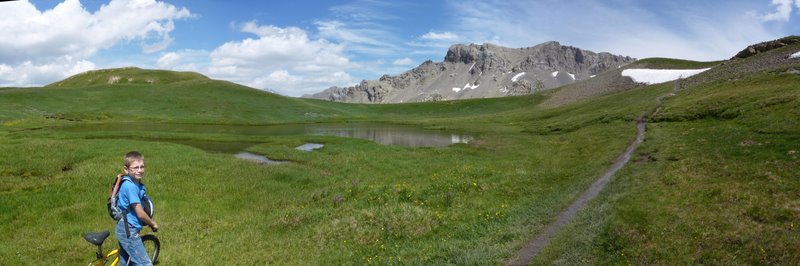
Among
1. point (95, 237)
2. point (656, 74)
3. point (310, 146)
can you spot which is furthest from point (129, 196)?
point (656, 74)

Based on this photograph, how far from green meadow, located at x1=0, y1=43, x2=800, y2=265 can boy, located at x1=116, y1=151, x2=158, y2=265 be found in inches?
128

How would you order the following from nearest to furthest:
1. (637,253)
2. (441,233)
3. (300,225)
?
(637,253), (441,233), (300,225)

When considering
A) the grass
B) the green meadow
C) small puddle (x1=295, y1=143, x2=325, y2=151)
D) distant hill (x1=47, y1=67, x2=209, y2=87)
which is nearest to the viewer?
the grass

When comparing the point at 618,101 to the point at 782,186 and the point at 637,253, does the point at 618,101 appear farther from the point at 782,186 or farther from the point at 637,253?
the point at 637,253

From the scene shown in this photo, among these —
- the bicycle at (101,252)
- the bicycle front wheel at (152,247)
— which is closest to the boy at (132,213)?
the bicycle at (101,252)

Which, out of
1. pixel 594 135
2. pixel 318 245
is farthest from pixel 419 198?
pixel 594 135

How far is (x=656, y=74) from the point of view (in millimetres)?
121250

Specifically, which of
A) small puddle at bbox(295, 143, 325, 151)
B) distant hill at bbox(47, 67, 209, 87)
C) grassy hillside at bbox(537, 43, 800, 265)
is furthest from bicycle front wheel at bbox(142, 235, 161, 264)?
distant hill at bbox(47, 67, 209, 87)

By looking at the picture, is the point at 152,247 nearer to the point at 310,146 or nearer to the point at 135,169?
the point at 135,169

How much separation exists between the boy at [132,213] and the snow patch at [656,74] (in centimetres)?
12189

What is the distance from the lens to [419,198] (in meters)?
24.7

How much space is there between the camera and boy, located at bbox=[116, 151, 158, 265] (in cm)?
1145

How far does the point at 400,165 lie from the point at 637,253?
26988mm

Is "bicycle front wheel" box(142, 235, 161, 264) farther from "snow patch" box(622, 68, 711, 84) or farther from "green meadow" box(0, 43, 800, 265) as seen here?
"snow patch" box(622, 68, 711, 84)
